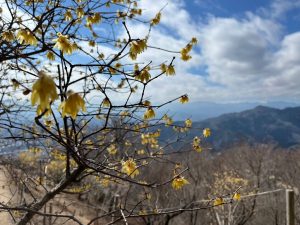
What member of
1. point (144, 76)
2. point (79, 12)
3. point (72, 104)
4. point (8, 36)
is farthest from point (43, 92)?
point (79, 12)

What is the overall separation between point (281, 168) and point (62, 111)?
5011cm

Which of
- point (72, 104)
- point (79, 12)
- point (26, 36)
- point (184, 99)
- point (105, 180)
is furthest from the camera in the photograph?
point (105, 180)

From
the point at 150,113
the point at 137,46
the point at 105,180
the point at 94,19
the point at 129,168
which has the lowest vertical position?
the point at 105,180

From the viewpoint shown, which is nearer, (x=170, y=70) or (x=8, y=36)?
(x=170, y=70)

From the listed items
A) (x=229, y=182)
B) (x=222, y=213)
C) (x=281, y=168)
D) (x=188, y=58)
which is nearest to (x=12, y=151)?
(x=188, y=58)

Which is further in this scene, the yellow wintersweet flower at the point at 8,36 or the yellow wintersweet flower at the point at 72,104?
the yellow wintersweet flower at the point at 8,36

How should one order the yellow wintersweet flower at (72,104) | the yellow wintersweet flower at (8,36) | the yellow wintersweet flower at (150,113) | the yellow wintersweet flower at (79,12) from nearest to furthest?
1. the yellow wintersweet flower at (72,104)
2. the yellow wintersweet flower at (150,113)
3. the yellow wintersweet flower at (8,36)
4. the yellow wintersweet flower at (79,12)

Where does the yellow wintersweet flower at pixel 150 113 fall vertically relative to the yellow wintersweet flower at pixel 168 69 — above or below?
below

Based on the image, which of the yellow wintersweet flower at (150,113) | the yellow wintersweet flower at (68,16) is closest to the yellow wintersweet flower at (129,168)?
the yellow wintersweet flower at (150,113)

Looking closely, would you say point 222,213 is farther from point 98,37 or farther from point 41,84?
point 41,84

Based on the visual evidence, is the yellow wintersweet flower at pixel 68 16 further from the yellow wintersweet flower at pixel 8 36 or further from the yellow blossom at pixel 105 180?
the yellow blossom at pixel 105 180

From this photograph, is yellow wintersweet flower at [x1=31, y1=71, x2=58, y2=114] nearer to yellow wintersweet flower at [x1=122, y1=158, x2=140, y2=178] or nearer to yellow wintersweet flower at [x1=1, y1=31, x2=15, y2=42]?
yellow wintersweet flower at [x1=122, y1=158, x2=140, y2=178]

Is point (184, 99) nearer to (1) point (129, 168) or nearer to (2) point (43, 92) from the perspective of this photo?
(1) point (129, 168)

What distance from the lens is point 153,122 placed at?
3758 millimetres
